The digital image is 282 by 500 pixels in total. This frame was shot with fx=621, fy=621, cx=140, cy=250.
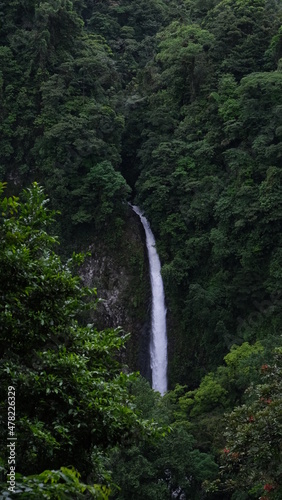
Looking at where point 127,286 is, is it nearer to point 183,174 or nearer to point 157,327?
point 157,327

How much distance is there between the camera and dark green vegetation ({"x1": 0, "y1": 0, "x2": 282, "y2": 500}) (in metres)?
12.1

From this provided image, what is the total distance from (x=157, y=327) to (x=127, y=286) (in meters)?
1.67

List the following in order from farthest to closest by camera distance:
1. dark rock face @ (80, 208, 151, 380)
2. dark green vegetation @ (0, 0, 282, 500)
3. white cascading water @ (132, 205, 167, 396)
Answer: dark rock face @ (80, 208, 151, 380) → white cascading water @ (132, 205, 167, 396) → dark green vegetation @ (0, 0, 282, 500)

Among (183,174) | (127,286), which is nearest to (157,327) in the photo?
(127,286)

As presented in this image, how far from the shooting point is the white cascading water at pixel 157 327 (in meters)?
17.9

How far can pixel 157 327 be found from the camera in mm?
18406

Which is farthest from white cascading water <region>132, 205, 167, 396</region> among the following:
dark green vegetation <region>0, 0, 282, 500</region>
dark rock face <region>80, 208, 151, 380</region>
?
dark green vegetation <region>0, 0, 282, 500</region>

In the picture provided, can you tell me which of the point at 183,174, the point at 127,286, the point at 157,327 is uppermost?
the point at 183,174

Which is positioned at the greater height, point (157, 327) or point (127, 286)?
point (127, 286)

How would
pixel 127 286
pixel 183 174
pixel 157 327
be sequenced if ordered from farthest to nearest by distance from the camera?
pixel 183 174 → pixel 127 286 → pixel 157 327

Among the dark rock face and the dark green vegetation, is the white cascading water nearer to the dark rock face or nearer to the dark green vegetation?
the dark rock face

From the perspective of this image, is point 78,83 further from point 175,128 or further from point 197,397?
point 197,397

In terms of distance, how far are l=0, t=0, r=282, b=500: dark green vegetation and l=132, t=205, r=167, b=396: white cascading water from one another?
338 mm

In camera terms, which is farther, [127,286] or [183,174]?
[183,174]
